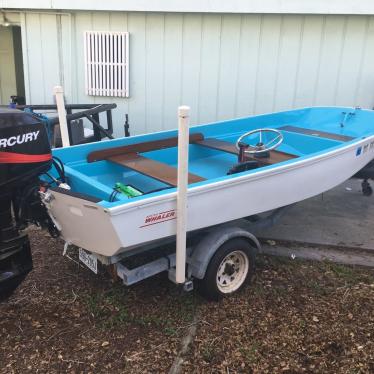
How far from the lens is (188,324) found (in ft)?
11.1

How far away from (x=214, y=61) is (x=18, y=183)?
14.2 feet

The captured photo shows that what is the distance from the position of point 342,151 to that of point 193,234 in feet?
5.53

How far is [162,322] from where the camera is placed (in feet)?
11.1

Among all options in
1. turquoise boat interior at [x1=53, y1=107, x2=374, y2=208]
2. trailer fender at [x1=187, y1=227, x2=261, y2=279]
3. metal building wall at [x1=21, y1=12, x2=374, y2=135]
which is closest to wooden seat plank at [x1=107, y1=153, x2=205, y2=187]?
turquoise boat interior at [x1=53, y1=107, x2=374, y2=208]

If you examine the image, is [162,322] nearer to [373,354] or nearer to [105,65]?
[373,354]

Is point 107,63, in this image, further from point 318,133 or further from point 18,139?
point 18,139

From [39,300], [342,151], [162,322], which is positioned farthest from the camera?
[342,151]

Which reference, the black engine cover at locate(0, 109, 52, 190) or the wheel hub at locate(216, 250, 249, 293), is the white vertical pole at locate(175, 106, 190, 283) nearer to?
the wheel hub at locate(216, 250, 249, 293)

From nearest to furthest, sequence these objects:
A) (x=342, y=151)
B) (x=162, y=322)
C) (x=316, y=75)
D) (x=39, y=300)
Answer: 1. (x=162, y=322)
2. (x=39, y=300)
3. (x=342, y=151)
4. (x=316, y=75)

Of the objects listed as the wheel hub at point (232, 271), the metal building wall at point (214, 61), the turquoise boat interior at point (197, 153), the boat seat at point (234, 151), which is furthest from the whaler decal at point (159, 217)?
the metal building wall at point (214, 61)

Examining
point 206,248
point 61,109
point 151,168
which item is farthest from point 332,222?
point 61,109

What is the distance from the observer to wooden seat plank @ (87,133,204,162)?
4039 mm

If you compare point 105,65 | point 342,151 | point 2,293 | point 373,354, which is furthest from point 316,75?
point 2,293

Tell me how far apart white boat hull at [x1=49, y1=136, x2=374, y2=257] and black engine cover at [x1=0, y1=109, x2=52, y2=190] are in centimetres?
25
